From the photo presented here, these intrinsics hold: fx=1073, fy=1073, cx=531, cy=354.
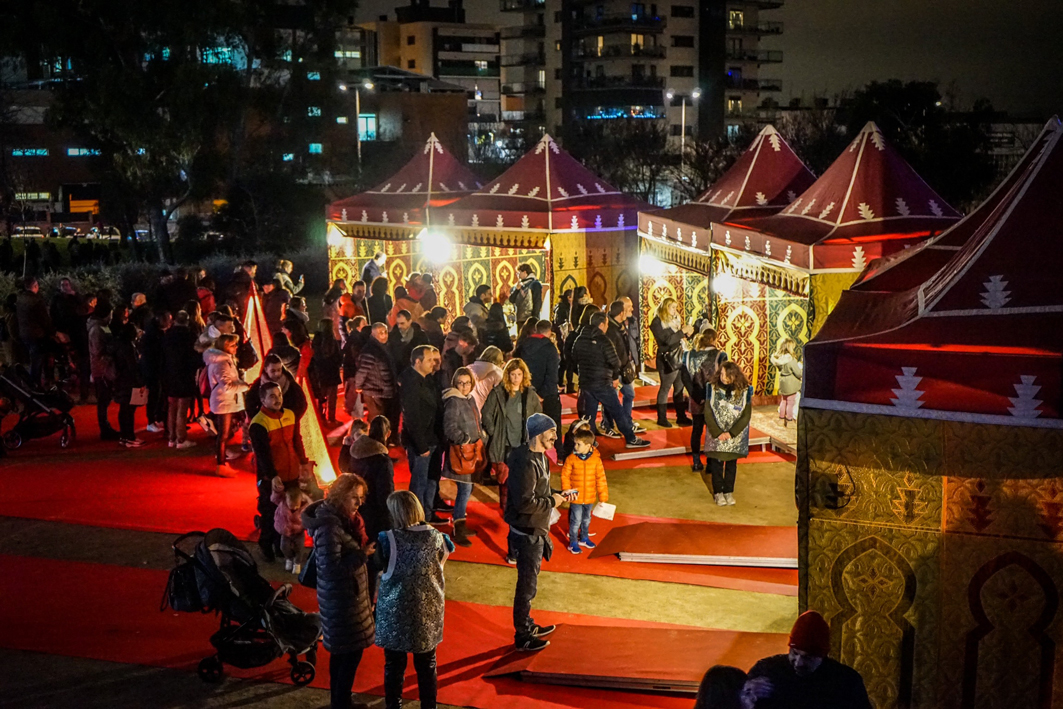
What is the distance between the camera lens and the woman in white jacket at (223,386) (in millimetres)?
9484

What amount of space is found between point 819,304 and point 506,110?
230ft

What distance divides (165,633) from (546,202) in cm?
977

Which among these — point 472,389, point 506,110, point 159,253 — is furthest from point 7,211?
point 506,110

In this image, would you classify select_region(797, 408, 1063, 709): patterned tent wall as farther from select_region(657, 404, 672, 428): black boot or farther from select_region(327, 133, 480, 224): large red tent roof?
A: select_region(327, 133, 480, 224): large red tent roof

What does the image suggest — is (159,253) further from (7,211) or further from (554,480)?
(554,480)

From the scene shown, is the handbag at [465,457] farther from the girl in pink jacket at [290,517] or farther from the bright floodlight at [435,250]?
the bright floodlight at [435,250]

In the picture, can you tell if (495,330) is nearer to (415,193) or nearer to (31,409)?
(31,409)

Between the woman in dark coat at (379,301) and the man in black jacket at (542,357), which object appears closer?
the man in black jacket at (542,357)

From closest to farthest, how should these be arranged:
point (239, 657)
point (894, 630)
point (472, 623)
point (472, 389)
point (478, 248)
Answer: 1. point (894, 630)
2. point (239, 657)
3. point (472, 623)
4. point (472, 389)
5. point (478, 248)

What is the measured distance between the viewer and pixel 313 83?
31.2 metres

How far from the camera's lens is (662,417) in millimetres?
11859

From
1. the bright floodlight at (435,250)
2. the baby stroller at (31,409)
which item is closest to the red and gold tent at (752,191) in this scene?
the bright floodlight at (435,250)

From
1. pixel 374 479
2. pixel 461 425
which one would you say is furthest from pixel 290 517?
pixel 461 425

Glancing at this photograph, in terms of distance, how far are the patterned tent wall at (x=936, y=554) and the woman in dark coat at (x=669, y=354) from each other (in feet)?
20.1
